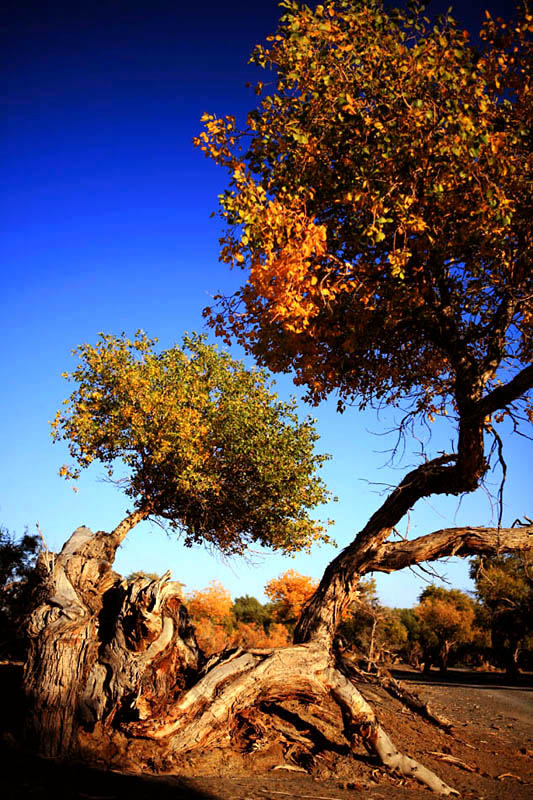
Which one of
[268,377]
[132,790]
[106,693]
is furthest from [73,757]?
[268,377]

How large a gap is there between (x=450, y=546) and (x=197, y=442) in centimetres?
1032

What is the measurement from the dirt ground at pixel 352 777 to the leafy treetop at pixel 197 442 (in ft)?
29.8

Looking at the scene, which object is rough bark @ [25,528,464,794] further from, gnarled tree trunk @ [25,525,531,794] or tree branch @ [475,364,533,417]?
tree branch @ [475,364,533,417]

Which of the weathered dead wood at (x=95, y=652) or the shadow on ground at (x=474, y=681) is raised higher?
the weathered dead wood at (x=95, y=652)

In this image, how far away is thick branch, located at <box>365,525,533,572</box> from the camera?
28.4 feet

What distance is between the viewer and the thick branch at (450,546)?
865cm

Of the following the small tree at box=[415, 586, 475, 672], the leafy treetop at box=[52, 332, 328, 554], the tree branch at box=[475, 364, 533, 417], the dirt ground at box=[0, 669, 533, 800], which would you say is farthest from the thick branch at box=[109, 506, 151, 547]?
the small tree at box=[415, 586, 475, 672]

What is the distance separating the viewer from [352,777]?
6.73 m

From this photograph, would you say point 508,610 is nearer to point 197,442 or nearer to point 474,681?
point 474,681

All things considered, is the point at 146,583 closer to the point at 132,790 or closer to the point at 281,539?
the point at 132,790

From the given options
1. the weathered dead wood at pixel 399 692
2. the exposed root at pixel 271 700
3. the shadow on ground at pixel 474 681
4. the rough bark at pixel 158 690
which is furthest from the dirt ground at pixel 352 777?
the shadow on ground at pixel 474 681

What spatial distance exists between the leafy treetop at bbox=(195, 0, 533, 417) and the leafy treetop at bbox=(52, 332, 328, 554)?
9.75 meters

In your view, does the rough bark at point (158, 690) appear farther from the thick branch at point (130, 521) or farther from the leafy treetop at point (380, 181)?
the thick branch at point (130, 521)

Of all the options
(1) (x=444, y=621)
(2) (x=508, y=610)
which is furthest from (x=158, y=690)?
(1) (x=444, y=621)
